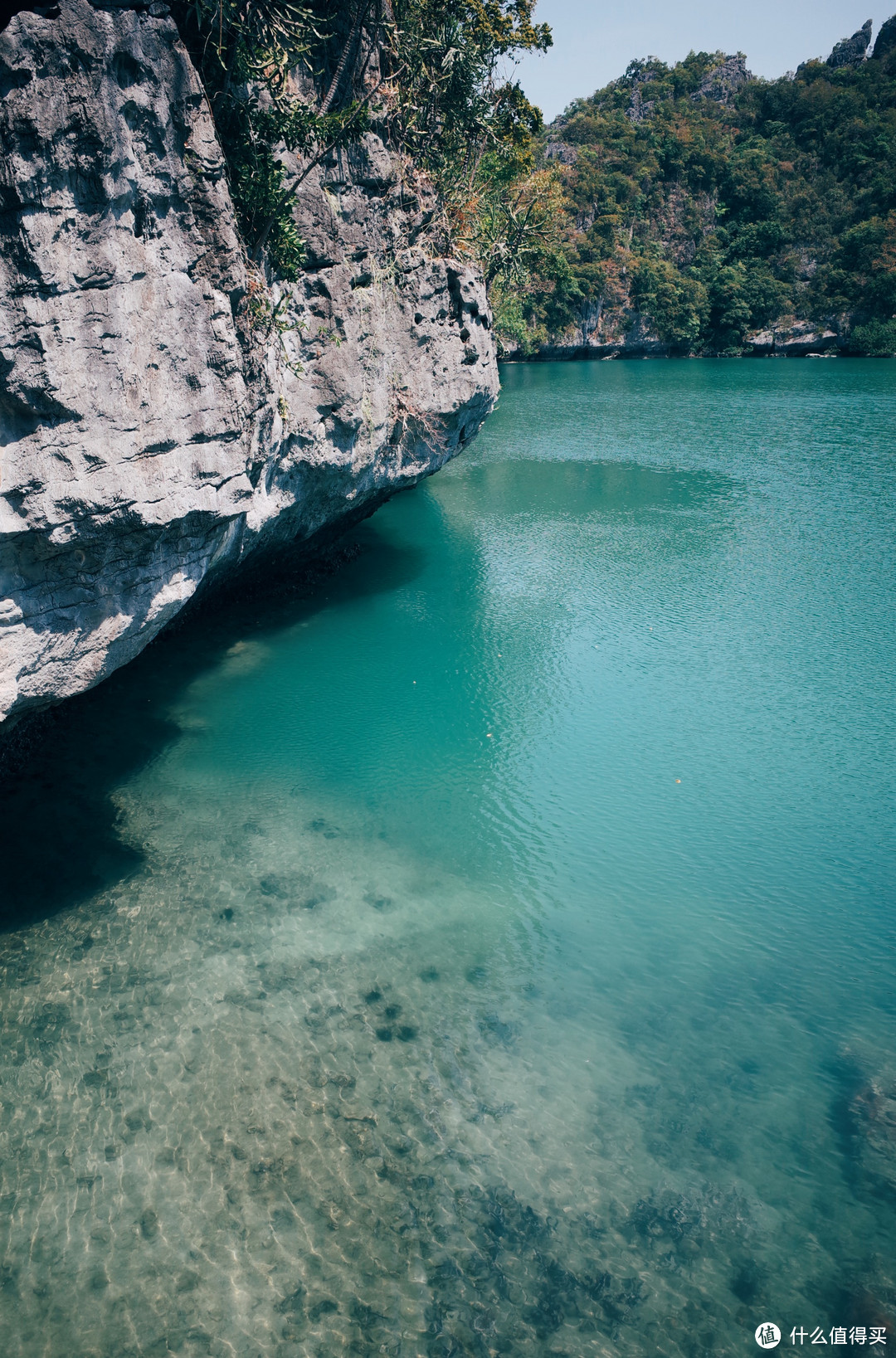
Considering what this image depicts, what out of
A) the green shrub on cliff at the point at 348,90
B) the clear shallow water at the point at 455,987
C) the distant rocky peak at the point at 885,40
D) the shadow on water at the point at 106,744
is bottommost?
the clear shallow water at the point at 455,987

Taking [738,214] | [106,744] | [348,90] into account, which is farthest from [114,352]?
[738,214]

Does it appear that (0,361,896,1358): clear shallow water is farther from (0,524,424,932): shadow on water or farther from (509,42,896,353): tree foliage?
(509,42,896,353): tree foliage

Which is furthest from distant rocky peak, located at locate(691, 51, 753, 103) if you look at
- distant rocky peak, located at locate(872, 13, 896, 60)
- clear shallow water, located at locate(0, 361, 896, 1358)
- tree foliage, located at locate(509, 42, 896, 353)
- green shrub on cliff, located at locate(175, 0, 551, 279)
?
clear shallow water, located at locate(0, 361, 896, 1358)

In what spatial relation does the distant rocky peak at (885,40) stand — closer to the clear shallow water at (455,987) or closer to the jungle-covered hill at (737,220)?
the jungle-covered hill at (737,220)

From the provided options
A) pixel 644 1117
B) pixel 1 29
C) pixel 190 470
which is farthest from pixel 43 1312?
pixel 1 29

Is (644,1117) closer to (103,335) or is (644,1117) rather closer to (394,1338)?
(394,1338)

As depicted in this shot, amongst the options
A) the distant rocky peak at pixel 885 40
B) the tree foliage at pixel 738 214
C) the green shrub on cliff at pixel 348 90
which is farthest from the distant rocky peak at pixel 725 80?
the green shrub on cliff at pixel 348 90
